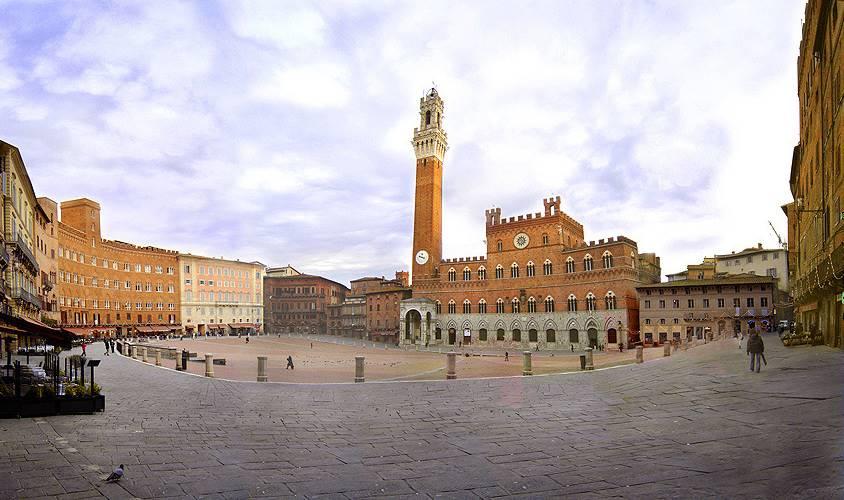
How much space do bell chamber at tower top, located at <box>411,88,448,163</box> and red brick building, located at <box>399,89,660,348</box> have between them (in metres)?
0.13

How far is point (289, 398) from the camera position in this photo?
16203 millimetres

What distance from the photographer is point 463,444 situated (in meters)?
9.99

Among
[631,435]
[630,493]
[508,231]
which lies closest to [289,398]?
[631,435]

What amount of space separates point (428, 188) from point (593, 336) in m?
28.1

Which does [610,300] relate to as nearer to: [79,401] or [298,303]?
[79,401]

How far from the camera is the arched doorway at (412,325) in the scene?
69975 mm

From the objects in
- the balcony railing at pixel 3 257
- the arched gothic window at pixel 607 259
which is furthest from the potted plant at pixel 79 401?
the arched gothic window at pixel 607 259

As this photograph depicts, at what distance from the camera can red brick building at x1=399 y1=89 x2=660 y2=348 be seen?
55969 mm

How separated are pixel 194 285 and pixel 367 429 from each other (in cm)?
8262

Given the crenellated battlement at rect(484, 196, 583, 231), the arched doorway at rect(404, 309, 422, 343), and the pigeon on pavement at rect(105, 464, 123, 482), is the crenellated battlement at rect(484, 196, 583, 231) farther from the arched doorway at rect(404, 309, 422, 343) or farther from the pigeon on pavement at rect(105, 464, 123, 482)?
the pigeon on pavement at rect(105, 464, 123, 482)

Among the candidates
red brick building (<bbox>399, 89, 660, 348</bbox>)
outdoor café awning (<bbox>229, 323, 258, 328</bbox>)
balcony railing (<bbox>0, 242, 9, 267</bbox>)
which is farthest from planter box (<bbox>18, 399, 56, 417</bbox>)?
outdoor café awning (<bbox>229, 323, 258, 328</bbox>)

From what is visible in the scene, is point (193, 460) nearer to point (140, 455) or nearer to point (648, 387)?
point (140, 455)

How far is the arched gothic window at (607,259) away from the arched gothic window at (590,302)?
10.9 feet

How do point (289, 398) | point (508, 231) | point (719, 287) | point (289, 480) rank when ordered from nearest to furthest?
1. point (289, 480)
2. point (289, 398)
3. point (719, 287)
4. point (508, 231)
